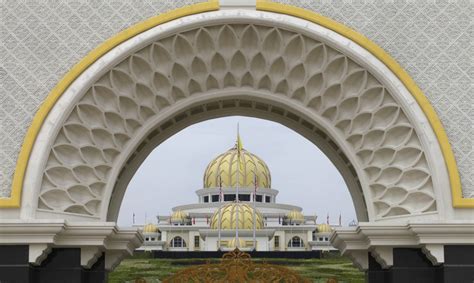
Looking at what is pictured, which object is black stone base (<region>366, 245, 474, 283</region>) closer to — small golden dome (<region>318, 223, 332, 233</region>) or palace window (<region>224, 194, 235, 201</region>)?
palace window (<region>224, 194, 235, 201</region>)

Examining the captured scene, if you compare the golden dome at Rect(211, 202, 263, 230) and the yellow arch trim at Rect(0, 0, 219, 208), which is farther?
the golden dome at Rect(211, 202, 263, 230)

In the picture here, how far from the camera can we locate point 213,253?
29.2m

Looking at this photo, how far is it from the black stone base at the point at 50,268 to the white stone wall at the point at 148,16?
4.30ft

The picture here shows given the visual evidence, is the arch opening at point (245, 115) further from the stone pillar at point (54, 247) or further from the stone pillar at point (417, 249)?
the stone pillar at point (54, 247)

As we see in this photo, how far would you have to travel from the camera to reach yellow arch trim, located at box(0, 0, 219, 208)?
7.77 meters

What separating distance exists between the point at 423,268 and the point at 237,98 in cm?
262

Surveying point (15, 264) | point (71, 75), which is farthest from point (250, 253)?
point (15, 264)

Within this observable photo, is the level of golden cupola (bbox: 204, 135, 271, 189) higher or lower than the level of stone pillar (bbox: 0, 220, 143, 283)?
higher

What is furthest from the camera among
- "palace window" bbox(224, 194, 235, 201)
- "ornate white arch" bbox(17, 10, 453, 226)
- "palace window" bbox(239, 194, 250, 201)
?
"palace window" bbox(239, 194, 250, 201)

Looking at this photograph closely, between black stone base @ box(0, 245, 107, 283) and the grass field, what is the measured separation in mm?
12766

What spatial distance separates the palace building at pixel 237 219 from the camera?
33812 millimetres

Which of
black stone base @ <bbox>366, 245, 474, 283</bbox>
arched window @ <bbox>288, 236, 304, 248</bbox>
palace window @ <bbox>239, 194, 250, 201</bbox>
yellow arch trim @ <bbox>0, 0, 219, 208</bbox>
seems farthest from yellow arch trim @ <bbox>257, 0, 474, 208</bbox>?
arched window @ <bbox>288, 236, 304, 248</bbox>

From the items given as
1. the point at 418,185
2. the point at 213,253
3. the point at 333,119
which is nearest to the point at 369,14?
the point at 333,119

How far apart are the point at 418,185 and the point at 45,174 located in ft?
11.9
